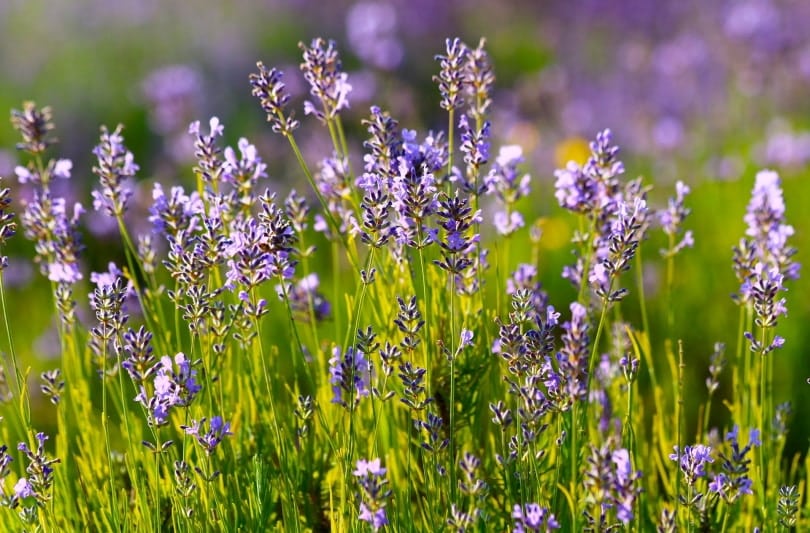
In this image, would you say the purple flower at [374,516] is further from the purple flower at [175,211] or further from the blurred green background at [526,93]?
the blurred green background at [526,93]

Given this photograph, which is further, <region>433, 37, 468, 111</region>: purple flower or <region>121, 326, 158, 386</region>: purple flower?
<region>433, 37, 468, 111</region>: purple flower

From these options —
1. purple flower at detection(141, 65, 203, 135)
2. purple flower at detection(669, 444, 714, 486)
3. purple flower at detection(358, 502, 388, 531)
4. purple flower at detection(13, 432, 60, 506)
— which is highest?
purple flower at detection(141, 65, 203, 135)

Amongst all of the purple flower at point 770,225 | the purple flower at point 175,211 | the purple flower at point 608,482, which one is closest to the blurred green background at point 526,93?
the purple flower at point 770,225

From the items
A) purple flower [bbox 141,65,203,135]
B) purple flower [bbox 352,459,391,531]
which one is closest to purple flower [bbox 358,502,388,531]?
purple flower [bbox 352,459,391,531]

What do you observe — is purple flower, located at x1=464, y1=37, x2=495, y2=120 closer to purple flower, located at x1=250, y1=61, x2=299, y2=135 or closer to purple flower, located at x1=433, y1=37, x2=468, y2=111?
purple flower, located at x1=433, y1=37, x2=468, y2=111

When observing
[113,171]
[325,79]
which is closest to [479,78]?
[325,79]

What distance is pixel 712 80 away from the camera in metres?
10.9

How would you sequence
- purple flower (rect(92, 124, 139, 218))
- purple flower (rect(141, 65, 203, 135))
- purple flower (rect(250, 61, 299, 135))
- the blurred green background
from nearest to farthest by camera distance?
purple flower (rect(250, 61, 299, 135))
purple flower (rect(92, 124, 139, 218))
the blurred green background
purple flower (rect(141, 65, 203, 135))

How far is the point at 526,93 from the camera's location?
20.9ft

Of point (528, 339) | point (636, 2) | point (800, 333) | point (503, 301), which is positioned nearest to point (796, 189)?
point (800, 333)

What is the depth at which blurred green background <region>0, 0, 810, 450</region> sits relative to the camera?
4.98 meters

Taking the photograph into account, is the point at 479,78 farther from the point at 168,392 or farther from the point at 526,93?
the point at 526,93

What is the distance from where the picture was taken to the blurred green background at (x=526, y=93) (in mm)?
4977

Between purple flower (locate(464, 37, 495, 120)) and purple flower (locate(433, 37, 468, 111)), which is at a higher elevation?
purple flower (locate(464, 37, 495, 120))
